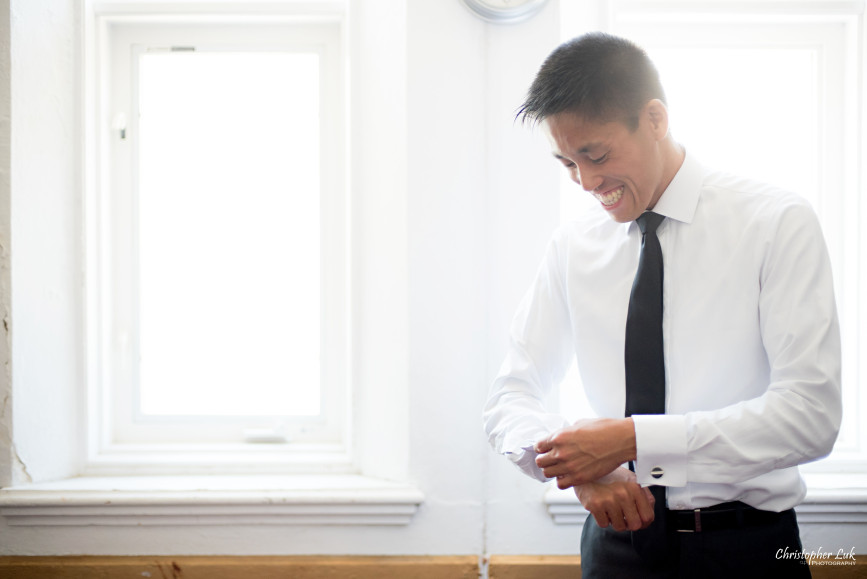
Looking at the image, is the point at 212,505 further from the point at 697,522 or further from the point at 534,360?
the point at 697,522

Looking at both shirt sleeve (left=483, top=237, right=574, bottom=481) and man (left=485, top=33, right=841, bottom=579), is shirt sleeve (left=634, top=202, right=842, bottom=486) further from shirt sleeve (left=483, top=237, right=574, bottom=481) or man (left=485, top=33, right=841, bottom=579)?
shirt sleeve (left=483, top=237, right=574, bottom=481)

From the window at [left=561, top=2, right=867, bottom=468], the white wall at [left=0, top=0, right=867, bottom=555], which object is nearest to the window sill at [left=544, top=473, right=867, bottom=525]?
the white wall at [left=0, top=0, right=867, bottom=555]

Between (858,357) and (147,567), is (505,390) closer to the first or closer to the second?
(147,567)

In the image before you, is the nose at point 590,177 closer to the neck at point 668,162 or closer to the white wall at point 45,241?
the neck at point 668,162

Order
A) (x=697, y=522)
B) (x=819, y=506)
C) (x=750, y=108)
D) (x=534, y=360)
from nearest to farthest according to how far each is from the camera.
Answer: (x=697, y=522), (x=534, y=360), (x=819, y=506), (x=750, y=108)

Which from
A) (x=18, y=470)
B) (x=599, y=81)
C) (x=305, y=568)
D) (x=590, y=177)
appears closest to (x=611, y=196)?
(x=590, y=177)

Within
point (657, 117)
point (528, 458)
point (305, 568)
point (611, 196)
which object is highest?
point (657, 117)

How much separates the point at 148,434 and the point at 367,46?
4.05 ft

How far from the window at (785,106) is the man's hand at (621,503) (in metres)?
1.11

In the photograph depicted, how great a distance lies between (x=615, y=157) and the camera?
110cm

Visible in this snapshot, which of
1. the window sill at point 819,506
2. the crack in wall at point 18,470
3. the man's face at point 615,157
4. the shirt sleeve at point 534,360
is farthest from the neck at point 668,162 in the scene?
the crack in wall at point 18,470

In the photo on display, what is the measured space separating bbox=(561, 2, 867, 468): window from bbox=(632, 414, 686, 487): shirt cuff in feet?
3.63

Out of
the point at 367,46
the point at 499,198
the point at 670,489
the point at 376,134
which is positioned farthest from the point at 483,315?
the point at 367,46

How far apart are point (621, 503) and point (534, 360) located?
1.04 ft
